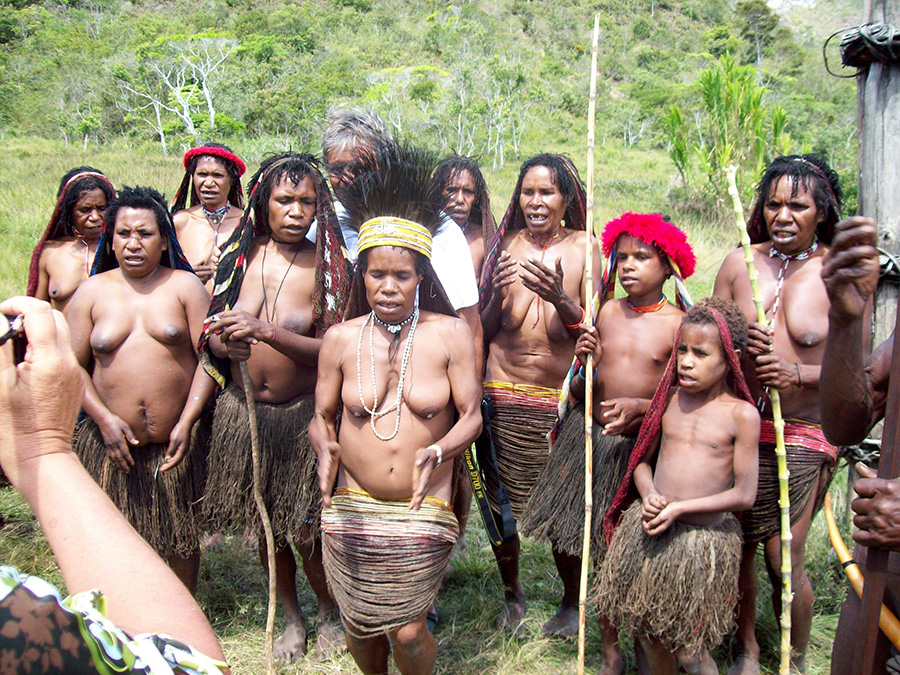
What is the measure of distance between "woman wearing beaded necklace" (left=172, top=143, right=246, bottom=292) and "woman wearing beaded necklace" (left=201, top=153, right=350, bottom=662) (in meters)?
1.47

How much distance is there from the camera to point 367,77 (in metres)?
33.2

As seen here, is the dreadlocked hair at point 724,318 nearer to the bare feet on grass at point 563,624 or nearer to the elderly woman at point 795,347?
the elderly woman at point 795,347

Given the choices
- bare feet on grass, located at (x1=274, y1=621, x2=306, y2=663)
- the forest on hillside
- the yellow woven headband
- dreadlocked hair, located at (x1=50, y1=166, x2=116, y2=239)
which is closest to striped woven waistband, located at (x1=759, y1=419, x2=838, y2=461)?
the yellow woven headband

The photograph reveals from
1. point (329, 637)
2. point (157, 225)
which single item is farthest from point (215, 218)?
point (329, 637)

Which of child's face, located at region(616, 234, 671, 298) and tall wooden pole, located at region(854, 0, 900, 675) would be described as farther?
child's face, located at region(616, 234, 671, 298)

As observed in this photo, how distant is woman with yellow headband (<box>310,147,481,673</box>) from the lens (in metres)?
2.81

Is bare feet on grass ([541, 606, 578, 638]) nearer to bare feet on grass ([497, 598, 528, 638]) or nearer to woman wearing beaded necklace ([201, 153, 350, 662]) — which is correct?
bare feet on grass ([497, 598, 528, 638])

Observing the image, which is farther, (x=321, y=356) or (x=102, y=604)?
(x=321, y=356)

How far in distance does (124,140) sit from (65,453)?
30034mm

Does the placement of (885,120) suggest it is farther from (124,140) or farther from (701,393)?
(124,140)

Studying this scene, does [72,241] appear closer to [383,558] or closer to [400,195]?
[400,195]

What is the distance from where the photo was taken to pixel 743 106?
14336 millimetres

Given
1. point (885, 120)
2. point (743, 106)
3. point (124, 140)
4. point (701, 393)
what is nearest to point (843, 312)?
point (701, 393)

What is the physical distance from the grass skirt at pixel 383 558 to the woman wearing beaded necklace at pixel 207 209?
2688 millimetres
